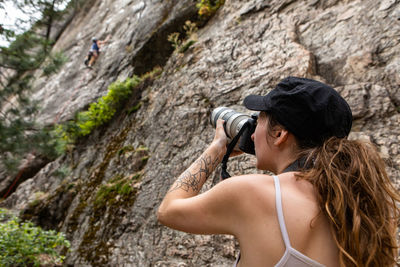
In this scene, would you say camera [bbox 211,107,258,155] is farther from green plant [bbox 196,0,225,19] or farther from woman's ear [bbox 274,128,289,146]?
green plant [bbox 196,0,225,19]

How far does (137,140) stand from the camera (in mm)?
5793

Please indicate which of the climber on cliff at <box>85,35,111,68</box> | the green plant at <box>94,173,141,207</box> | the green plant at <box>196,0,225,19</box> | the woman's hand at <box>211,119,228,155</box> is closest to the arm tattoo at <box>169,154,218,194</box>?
the woman's hand at <box>211,119,228,155</box>

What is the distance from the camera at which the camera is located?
1873 millimetres

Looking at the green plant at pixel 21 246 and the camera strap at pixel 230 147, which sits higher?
the camera strap at pixel 230 147

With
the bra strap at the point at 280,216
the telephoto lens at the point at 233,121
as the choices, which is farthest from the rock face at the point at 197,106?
the bra strap at the point at 280,216

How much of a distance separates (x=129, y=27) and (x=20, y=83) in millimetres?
4536

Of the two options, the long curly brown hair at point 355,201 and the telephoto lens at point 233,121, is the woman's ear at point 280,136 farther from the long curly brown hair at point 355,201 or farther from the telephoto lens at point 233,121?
the telephoto lens at point 233,121

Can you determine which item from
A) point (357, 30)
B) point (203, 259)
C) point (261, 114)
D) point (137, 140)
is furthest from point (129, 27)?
point (261, 114)

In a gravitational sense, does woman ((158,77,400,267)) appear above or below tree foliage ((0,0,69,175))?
below

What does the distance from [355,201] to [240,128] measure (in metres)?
0.83

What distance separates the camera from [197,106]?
483 centimetres

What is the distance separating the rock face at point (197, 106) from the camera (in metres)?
Result: 3.31

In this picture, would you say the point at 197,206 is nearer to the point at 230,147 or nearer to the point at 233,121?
the point at 230,147

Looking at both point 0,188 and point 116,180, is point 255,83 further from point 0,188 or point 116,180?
point 0,188
